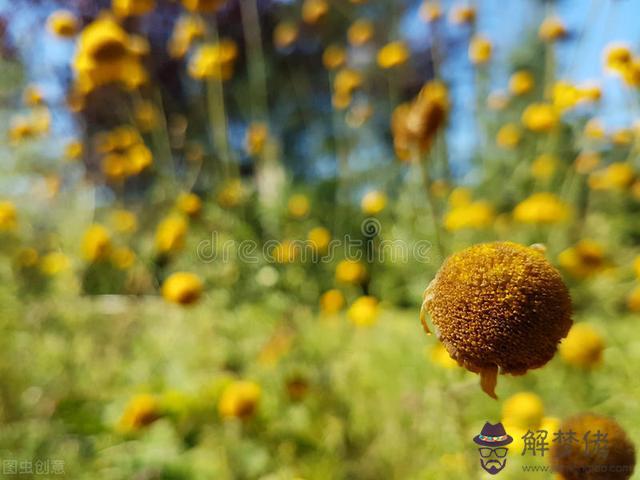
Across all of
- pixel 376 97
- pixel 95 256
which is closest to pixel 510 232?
pixel 95 256

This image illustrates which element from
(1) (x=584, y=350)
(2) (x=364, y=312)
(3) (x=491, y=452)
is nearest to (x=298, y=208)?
(2) (x=364, y=312)

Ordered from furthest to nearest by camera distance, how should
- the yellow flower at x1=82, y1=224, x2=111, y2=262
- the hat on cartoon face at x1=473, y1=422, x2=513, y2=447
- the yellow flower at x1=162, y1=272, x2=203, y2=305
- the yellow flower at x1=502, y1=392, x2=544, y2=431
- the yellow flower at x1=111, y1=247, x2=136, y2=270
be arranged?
1. the yellow flower at x1=111, y1=247, x2=136, y2=270
2. the yellow flower at x1=82, y1=224, x2=111, y2=262
3. the yellow flower at x1=162, y1=272, x2=203, y2=305
4. the yellow flower at x1=502, y1=392, x2=544, y2=431
5. the hat on cartoon face at x1=473, y1=422, x2=513, y2=447

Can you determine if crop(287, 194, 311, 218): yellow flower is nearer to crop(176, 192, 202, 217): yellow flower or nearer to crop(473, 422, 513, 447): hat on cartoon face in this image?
crop(176, 192, 202, 217): yellow flower

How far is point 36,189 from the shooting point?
122 inches

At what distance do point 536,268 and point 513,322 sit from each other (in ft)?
0.17

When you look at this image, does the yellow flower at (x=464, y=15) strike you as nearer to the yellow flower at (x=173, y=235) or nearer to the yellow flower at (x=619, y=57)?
the yellow flower at (x=619, y=57)

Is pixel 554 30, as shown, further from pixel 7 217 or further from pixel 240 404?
pixel 7 217

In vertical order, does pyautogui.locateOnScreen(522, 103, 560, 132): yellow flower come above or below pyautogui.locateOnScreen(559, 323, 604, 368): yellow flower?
above

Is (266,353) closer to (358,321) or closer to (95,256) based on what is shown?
(358,321)

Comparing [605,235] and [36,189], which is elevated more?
[36,189]

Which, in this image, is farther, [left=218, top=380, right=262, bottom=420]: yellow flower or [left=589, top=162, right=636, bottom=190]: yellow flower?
[left=589, top=162, right=636, bottom=190]: yellow flower
